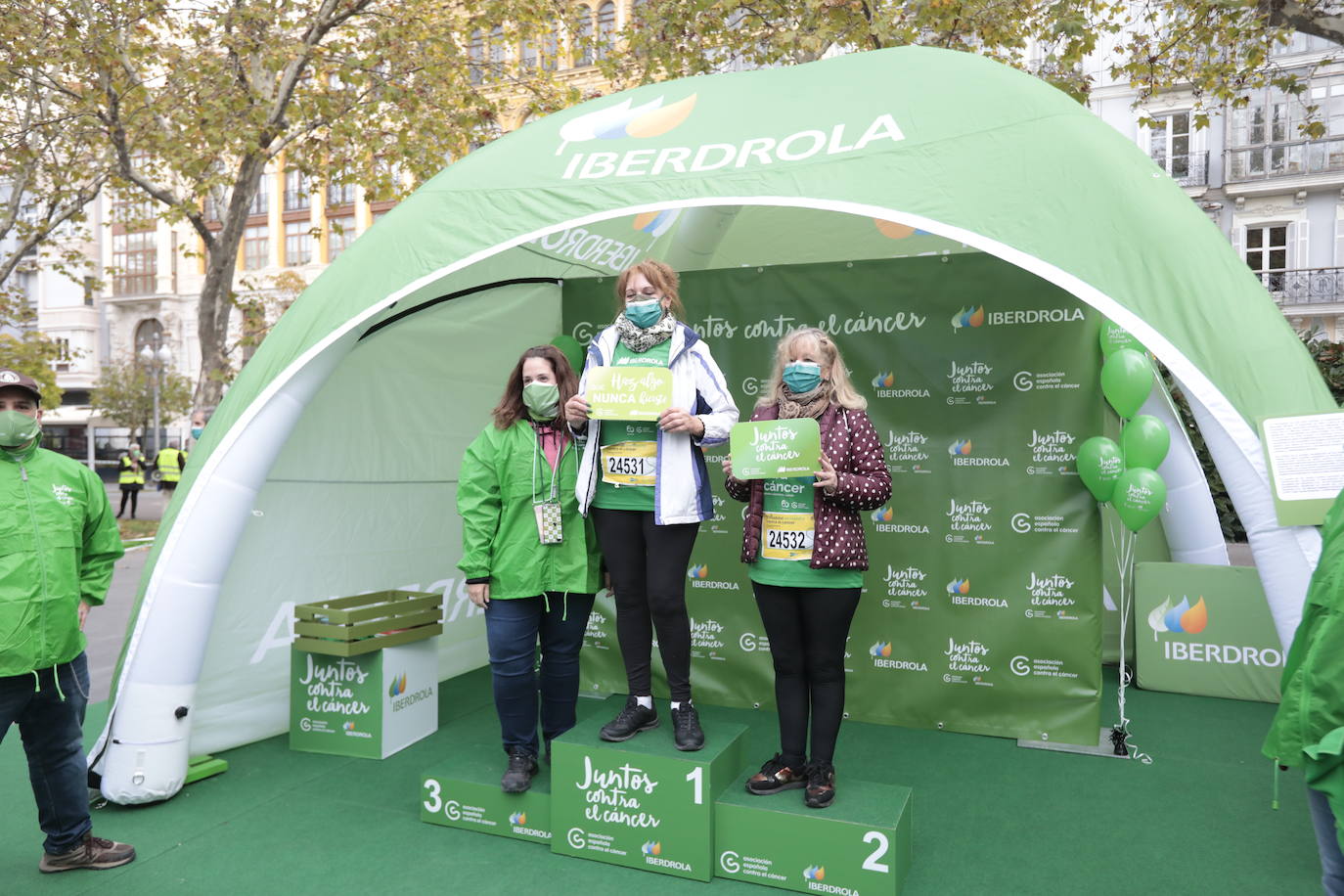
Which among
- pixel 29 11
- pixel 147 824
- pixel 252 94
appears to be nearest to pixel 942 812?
pixel 147 824

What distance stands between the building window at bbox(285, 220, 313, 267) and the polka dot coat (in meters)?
32.9

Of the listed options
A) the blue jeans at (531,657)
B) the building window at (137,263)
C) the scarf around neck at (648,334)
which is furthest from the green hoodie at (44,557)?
the building window at (137,263)

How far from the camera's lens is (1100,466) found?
388 cm

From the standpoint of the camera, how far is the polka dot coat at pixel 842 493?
286cm

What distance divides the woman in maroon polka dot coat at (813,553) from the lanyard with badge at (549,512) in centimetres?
70

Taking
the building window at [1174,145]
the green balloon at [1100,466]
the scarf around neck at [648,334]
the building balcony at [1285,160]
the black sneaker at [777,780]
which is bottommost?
the black sneaker at [777,780]

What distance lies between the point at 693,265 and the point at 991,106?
2.27 meters

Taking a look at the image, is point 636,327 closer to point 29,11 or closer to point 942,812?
point 942,812

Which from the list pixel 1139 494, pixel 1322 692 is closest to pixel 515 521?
pixel 1322 692

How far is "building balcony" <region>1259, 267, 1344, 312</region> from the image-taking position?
19.1 metres

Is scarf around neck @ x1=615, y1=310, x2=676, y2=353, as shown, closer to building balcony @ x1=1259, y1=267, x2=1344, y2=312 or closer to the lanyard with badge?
the lanyard with badge

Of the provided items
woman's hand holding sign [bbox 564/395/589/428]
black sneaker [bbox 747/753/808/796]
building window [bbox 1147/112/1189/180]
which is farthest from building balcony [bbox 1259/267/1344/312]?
woman's hand holding sign [bbox 564/395/589/428]

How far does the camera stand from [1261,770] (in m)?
3.86

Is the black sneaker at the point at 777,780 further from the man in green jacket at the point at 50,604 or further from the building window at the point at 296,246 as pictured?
the building window at the point at 296,246
